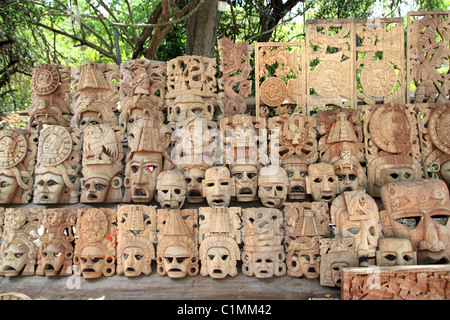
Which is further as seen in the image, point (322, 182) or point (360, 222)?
point (322, 182)

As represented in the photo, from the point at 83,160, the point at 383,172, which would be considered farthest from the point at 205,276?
the point at 383,172

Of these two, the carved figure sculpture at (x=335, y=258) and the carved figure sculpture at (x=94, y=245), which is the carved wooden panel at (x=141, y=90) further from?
the carved figure sculpture at (x=335, y=258)

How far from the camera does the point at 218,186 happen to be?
476 centimetres

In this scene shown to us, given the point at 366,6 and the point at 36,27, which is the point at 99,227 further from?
the point at 366,6

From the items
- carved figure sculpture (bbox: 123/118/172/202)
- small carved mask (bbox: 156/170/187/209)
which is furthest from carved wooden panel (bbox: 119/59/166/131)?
small carved mask (bbox: 156/170/187/209)

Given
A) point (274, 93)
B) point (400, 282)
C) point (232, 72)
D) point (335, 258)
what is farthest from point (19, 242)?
point (400, 282)

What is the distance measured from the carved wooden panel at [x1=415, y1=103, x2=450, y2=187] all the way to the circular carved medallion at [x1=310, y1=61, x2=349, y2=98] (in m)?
1.17

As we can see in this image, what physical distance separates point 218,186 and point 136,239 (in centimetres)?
120

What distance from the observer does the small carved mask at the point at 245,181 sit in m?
4.92

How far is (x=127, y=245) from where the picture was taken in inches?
181

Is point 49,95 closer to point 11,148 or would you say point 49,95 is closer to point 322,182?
point 11,148

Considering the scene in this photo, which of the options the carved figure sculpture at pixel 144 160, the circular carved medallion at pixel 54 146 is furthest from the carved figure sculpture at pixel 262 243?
the circular carved medallion at pixel 54 146

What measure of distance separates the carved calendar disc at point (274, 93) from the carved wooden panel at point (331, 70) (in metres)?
0.38

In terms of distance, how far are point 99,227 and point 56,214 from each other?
60 centimetres
